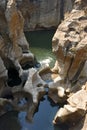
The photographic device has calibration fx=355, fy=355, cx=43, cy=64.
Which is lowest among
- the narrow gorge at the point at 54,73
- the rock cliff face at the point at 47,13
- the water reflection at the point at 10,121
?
the rock cliff face at the point at 47,13

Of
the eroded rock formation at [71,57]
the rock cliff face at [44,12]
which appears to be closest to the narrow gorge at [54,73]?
the eroded rock formation at [71,57]

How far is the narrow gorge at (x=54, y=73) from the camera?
60.4 ft

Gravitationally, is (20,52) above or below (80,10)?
below

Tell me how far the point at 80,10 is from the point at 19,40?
5197 millimetres

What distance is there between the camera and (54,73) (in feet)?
76.9

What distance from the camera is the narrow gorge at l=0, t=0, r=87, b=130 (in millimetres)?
18406

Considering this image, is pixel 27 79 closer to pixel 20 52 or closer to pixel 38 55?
pixel 20 52

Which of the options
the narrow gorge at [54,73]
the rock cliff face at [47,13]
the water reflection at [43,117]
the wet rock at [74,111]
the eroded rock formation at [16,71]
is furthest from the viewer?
the rock cliff face at [47,13]

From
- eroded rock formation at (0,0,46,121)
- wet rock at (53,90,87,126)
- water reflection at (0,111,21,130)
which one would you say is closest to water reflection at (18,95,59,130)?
water reflection at (0,111,21,130)

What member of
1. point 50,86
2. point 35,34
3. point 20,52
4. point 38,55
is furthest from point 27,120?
point 35,34

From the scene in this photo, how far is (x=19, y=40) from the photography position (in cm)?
2572

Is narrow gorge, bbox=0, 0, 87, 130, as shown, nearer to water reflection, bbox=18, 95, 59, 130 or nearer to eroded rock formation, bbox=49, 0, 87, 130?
eroded rock formation, bbox=49, 0, 87, 130

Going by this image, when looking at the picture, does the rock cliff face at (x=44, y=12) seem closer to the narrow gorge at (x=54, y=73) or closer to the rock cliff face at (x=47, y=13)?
the rock cliff face at (x=47, y=13)

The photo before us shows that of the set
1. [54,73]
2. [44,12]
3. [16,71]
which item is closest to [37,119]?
[54,73]
